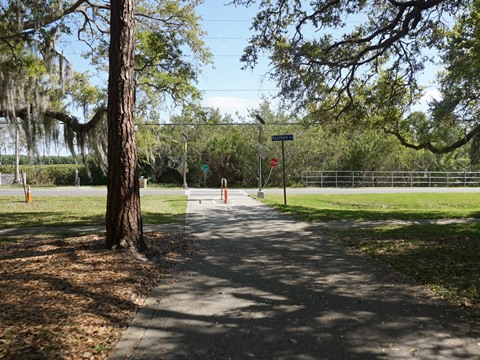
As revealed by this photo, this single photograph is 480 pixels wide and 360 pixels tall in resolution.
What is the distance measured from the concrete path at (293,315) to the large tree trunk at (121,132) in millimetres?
1476

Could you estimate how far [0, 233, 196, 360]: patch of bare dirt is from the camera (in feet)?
11.3

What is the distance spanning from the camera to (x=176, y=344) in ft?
11.9

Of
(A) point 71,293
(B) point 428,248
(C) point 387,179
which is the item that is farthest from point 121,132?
(C) point 387,179

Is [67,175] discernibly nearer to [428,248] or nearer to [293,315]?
[428,248]

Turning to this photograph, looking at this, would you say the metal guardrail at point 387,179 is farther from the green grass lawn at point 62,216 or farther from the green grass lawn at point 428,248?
the green grass lawn at point 428,248

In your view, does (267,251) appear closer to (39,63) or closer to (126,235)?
(126,235)

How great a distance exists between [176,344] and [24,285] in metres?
2.57

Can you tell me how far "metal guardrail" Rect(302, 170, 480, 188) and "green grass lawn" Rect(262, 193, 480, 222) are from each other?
11462 millimetres

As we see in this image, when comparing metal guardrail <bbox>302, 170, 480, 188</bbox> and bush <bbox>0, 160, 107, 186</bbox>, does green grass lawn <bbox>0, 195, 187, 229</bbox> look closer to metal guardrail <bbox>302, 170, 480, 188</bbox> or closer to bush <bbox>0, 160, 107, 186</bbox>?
metal guardrail <bbox>302, 170, 480, 188</bbox>

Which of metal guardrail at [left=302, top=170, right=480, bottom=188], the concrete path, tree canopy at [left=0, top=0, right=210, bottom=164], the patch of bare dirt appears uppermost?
tree canopy at [left=0, top=0, right=210, bottom=164]

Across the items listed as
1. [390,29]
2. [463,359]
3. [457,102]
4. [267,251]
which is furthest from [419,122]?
[463,359]

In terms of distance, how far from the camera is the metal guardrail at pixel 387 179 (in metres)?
33.4

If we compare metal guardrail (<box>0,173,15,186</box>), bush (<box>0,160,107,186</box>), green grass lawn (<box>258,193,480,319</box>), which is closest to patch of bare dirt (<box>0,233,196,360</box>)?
green grass lawn (<box>258,193,480,319</box>)

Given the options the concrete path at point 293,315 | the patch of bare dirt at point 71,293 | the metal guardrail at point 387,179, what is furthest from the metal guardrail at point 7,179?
the concrete path at point 293,315
